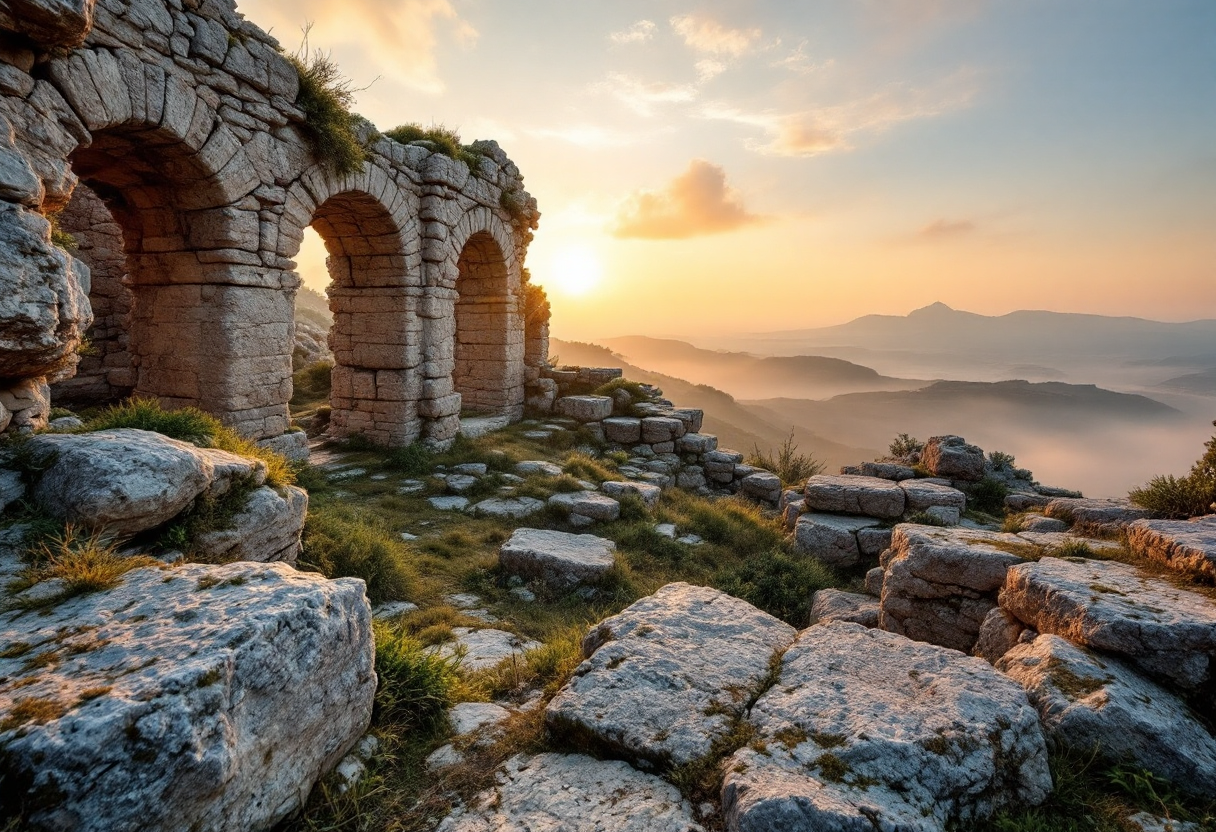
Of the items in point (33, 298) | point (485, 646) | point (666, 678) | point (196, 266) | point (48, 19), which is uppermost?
point (48, 19)

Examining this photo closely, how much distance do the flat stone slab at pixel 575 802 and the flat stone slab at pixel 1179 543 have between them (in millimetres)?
3599

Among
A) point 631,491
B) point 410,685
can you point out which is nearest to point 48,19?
point 410,685

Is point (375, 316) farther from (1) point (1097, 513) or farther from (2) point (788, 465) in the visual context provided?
(1) point (1097, 513)

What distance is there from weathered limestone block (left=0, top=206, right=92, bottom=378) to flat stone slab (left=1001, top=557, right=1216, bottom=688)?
582 cm

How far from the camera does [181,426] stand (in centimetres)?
427

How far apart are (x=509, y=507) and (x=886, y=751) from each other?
592cm

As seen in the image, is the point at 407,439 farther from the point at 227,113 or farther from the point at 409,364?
the point at 227,113

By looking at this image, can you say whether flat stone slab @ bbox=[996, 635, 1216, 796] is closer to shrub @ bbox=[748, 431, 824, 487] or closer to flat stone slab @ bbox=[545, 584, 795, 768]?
flat stone slab @ bbox=[545, 584, 795, 768]

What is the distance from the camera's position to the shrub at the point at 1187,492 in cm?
512

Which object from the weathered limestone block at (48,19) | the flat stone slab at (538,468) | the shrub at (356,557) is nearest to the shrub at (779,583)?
the shrub at (356,557)

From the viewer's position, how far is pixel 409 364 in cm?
957

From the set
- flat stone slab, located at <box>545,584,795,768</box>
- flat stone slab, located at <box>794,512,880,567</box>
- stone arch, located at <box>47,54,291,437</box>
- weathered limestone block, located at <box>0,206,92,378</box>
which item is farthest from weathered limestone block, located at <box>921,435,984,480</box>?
weathered limestone block, located at <box>0,206,92,378</box>

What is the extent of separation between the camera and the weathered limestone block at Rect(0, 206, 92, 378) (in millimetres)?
3111

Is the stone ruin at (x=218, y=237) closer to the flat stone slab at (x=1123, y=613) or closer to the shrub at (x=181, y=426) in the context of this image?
the shrub at (x=181, y=426)
